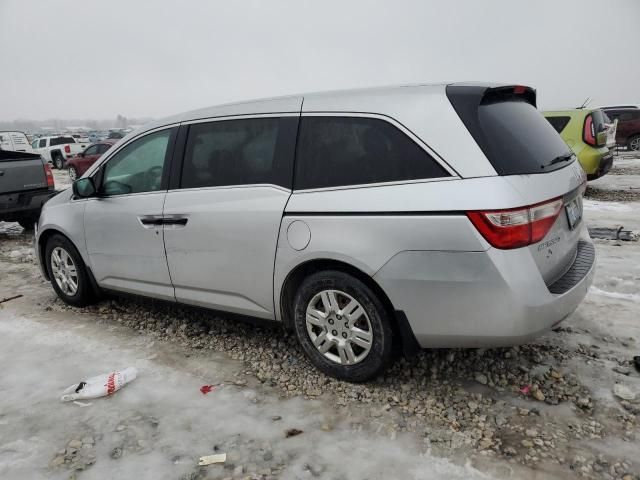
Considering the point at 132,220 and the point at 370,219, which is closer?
the point at 370,219

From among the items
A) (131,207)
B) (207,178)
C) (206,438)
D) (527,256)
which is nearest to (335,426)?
(206,438)

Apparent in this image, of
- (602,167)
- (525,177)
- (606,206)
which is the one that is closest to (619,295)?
(525,177)

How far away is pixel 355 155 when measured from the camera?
2.85 metres

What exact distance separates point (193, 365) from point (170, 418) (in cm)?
66

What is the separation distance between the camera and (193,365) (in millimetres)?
3441

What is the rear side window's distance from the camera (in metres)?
2.64

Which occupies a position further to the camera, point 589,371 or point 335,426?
point 589,371

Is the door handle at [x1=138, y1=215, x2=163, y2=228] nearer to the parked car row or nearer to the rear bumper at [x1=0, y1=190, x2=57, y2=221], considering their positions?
the rear bumper at [x1=0, y1=190, x2=57, y2=221]

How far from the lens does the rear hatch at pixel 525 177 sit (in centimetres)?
239

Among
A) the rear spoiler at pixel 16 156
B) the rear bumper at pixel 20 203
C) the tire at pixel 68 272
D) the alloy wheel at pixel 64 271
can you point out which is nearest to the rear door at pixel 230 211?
the tire at pixel 68 272

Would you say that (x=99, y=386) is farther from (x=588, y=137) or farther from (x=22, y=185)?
(x=588, y=137)

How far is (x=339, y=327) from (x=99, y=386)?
1562mm

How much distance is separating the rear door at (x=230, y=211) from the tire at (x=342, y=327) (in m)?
0.30

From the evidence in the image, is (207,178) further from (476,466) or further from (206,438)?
(476,466)
